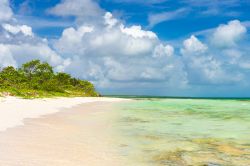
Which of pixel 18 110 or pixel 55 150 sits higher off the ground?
pixel 18 110

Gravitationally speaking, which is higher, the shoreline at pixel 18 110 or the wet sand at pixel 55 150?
the shoreline at pixel 18 110

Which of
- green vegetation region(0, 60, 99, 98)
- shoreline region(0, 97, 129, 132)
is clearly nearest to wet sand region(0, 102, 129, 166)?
shoreline region(0, 97, 129, 132)

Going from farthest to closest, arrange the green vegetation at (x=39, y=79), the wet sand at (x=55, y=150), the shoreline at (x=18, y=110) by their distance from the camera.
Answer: the green vegetation at (x=39, y=79)
the shoreline at (x=18, y=110)
the wet sand at (x=55, y=150)

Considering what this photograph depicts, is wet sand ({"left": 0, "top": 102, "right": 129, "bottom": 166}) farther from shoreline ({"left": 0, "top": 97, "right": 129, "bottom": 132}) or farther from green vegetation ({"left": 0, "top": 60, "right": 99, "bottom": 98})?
green vegetation ({"left": 0, "top": 60, "right": 99, "bottom": 98})

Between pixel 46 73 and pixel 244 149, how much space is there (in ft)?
234

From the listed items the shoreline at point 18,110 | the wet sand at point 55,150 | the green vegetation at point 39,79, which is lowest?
the wet sand at point 55,150

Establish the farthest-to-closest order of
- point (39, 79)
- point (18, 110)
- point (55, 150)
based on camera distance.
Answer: point (39, 79), point (18, 110), point (55, 150)

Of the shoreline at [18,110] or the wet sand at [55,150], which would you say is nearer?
the wet sand at [55,150]

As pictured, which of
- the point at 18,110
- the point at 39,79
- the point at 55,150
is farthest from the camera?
the point at 39,79

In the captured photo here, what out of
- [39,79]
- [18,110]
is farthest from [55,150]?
[39,79]

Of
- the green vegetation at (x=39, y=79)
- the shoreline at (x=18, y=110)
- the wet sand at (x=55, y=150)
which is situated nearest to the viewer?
the wet sand at (x=55, y=150)

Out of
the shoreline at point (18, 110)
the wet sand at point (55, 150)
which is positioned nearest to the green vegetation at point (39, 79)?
the shoreline at point (18, 110)

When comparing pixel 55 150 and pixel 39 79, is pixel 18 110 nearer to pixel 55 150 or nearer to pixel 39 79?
pixel 55 150

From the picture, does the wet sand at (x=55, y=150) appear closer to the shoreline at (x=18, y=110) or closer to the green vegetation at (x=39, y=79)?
the shoreline at (x=18, y=110)
